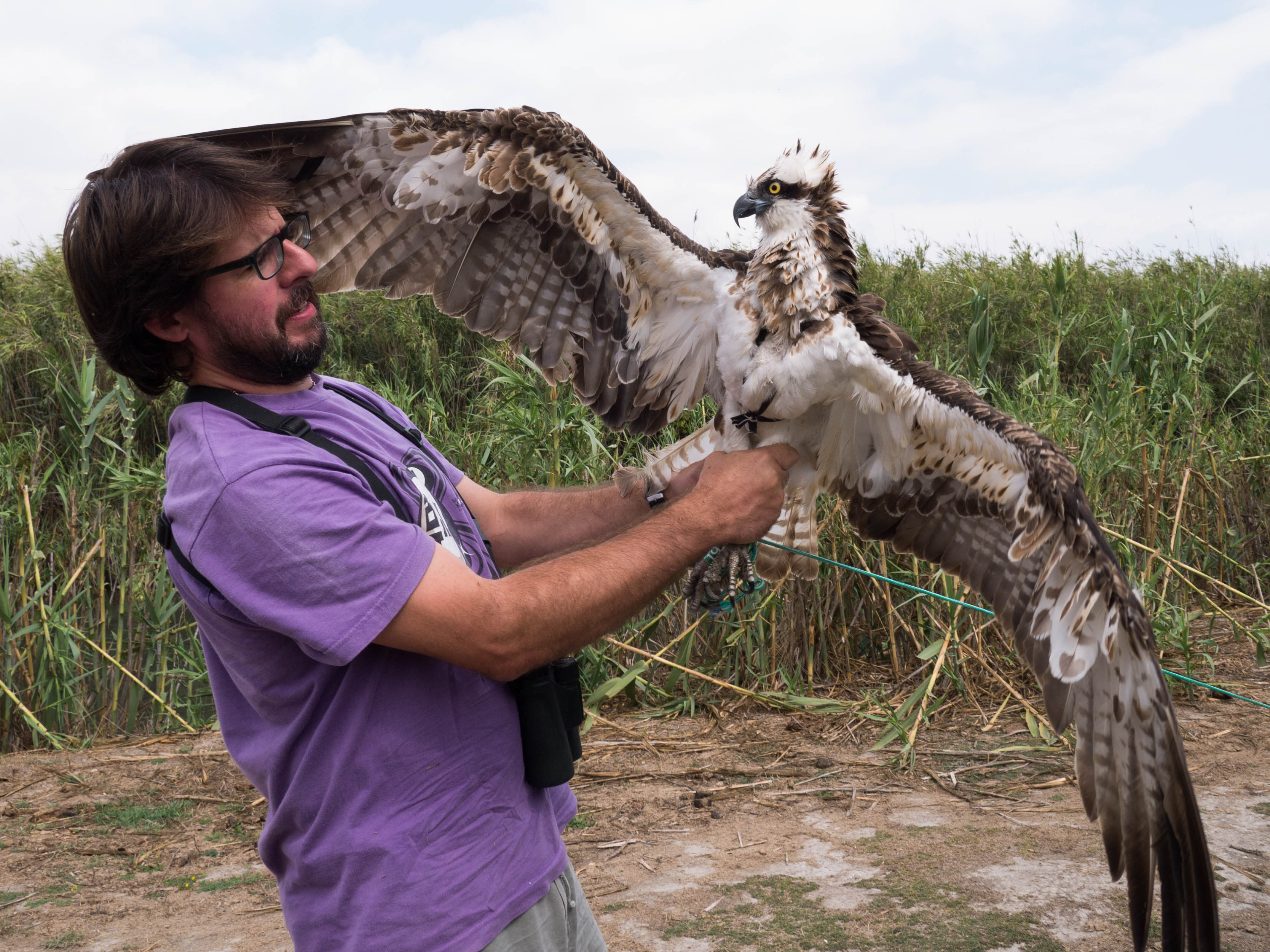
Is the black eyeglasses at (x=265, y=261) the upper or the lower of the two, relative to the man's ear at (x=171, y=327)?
upper

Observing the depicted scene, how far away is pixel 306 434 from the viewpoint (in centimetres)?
184

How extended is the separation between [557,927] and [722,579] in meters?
1.72

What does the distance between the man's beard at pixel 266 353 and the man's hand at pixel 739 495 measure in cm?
93

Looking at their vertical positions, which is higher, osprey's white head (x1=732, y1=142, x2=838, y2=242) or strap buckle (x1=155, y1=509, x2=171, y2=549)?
osprey's white head (x1=732, y1=142, x2=838, y2=242)

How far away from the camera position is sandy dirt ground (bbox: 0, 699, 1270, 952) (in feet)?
12.3

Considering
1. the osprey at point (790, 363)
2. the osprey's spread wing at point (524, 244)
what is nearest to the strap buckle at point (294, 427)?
the osprey at point (790, 363)

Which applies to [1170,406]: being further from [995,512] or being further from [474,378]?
[474,378]

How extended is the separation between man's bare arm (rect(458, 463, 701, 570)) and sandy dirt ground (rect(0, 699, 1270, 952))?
5.71ft

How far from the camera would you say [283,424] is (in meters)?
1.83

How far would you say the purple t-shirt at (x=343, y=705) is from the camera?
1691 millimetres

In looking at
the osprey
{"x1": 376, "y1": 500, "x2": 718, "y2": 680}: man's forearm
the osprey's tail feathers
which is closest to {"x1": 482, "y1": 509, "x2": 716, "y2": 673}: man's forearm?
{"x1": 376, "y1": 500, "x2": 718, "y2": 680}: man's forearm

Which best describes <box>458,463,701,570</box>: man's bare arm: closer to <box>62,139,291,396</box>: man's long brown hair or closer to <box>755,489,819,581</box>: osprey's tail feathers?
<box>62,139,291,396</box>: man's long brown hair

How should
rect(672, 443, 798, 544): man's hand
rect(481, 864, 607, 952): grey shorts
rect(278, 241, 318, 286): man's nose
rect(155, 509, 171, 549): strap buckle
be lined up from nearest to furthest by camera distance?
rect(155, 509, 171, 549): strap buckle < rect(481, 864, 607, 952): grey shorts < rect(278, 241, 318, 286): man's nose < rect(672, 443, 798, 544): man's hand

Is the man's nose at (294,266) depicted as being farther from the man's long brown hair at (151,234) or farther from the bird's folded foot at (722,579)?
the bird's folded foot at (722,579)
